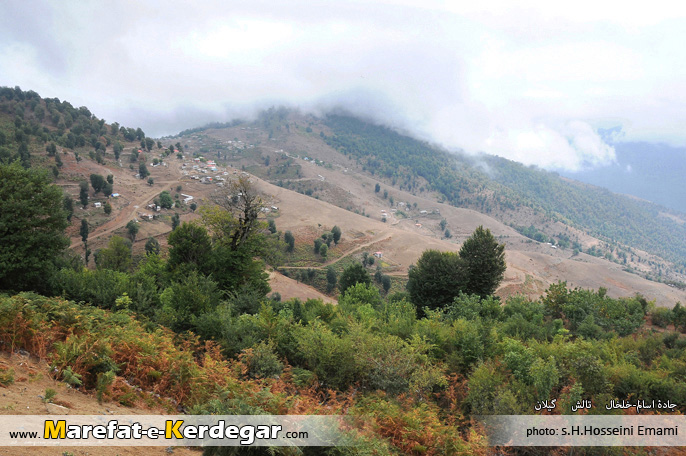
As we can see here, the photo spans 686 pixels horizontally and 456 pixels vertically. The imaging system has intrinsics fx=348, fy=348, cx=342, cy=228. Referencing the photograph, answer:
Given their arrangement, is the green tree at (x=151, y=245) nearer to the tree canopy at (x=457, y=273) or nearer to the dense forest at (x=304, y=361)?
the dense forest at (x=304, y=361)

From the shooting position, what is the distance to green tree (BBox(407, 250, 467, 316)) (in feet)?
111

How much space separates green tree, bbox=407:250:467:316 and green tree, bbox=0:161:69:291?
28.6 m

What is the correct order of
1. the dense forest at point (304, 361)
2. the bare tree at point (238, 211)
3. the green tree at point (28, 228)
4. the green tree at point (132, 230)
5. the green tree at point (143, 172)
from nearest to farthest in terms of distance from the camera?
the dense forest at point (304, 361) < the green tree at point (28, 228) < the bare tree at point (238, 211) < the green tree at point (132, 230) < the green tree at point (143, 172)

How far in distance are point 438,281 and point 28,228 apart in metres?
30.8

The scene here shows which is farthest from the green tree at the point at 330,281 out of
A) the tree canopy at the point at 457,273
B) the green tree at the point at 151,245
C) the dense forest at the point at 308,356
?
the dense forest at the point at 308,356

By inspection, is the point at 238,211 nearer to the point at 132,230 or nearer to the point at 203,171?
the point at 132,230

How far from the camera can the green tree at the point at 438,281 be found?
33.8 m

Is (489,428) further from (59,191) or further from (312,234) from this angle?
(312,234)

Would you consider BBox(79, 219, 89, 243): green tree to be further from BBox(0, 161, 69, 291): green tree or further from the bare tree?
BBox(0, 161, 69, 291): green tree

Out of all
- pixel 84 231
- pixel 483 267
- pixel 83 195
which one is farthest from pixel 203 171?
pixel 483 267

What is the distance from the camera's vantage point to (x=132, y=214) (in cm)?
7844

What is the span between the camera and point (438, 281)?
34031 mm

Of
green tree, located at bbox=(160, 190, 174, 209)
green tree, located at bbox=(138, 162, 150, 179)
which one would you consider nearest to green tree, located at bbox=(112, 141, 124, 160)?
green tree, located at bbox=(138, 162, 150, 179)

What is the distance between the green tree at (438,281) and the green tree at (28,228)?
28575 mm
